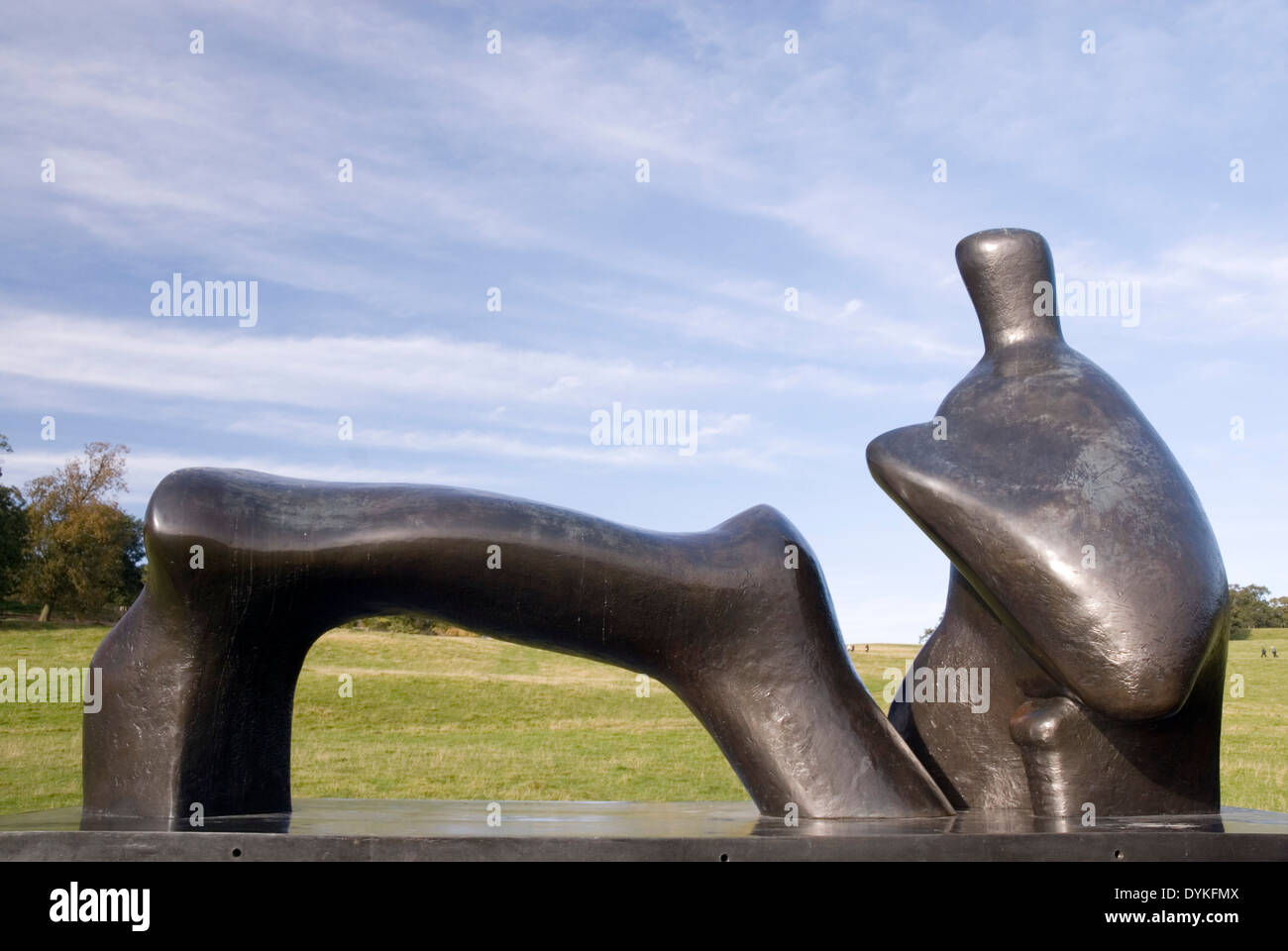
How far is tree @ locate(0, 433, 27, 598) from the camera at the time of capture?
31.7 meters

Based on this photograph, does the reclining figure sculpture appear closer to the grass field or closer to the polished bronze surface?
the polished bronze surface

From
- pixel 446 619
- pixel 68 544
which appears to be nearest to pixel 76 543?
pixel 68 544

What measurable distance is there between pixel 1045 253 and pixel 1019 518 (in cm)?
164

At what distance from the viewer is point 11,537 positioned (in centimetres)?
3194

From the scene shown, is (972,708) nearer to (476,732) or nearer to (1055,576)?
(1055,576)

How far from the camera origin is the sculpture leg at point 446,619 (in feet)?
16.3

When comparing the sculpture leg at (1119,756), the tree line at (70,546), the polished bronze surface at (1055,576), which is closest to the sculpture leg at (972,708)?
the polished bronze surface at (1055,576)

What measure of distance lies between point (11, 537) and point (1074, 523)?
32.8 meters

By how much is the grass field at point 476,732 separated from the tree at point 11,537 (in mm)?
4910

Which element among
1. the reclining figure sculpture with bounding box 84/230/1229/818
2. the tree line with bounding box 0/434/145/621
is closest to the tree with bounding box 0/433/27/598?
the tree line with bounding box 0/434/145/621

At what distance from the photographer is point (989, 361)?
230 inches
